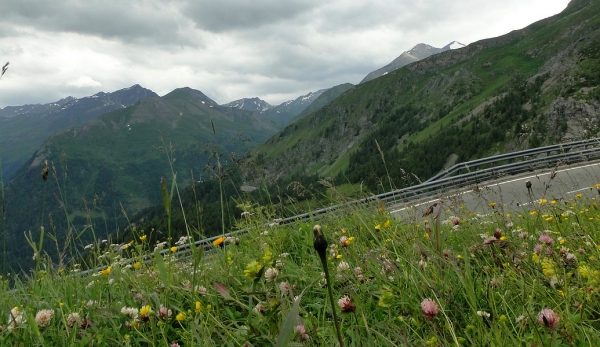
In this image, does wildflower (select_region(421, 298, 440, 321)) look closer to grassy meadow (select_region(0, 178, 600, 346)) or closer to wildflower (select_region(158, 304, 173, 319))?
grassy meadow (select_region(0, 178, 600, 346))

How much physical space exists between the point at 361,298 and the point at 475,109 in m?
122

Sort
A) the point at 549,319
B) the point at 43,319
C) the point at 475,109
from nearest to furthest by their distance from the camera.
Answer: the point at 549,319 → the point at 43,319 → the point at 475,109

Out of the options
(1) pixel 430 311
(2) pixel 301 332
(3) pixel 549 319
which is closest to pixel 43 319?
(2) pixel 301 332

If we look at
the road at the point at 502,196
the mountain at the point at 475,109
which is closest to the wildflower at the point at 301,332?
the road at the point at 502,196

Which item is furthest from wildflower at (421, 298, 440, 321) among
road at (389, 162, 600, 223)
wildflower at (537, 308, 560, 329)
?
road at (389, 162, 600, 223)

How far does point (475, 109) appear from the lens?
112812 millimetres

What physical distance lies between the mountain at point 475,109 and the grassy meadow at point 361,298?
1.86m

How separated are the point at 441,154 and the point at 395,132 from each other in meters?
60.0

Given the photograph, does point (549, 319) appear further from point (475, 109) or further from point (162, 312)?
point (475, 109)

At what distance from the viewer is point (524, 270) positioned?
8.75ft

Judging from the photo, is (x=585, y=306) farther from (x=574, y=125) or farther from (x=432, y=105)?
(x=432, y=105)

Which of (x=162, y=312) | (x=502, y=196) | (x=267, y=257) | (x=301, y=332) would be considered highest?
(x=267, y=257)

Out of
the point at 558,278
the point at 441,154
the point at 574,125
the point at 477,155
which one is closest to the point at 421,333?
the point at 558,278

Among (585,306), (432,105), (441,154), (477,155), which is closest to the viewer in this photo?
(585,306)
